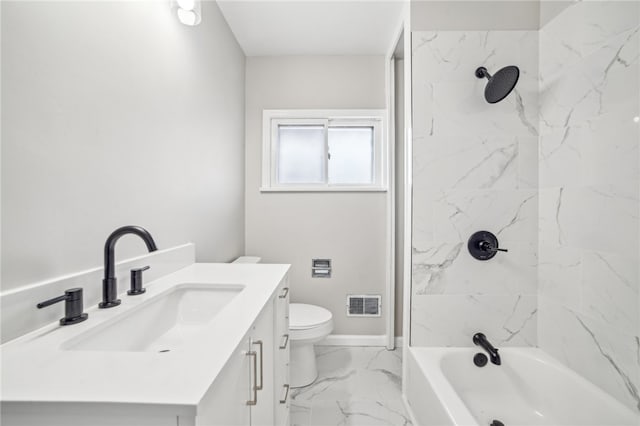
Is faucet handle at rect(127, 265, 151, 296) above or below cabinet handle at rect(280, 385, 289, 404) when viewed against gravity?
above

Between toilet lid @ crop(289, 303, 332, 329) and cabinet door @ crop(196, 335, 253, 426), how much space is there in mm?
975

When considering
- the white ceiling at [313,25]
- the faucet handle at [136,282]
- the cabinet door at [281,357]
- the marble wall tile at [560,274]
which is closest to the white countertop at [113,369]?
the faucet handle at [136,282]

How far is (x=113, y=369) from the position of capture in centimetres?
52

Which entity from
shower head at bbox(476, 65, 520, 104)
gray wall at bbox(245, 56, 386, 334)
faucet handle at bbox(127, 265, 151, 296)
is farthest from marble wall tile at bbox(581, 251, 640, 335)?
faucet handle at bbox(127, 265, 151, 296)

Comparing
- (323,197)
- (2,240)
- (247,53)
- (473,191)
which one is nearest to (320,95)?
(247,53)

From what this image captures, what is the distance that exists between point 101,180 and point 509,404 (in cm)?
206

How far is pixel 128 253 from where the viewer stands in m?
1.02

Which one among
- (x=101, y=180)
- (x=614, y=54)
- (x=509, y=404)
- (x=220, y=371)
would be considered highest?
(x=614, y=54)

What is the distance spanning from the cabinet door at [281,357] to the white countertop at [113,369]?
0.40 m

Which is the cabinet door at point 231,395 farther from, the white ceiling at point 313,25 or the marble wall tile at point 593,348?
the white ceiling at point 313,25

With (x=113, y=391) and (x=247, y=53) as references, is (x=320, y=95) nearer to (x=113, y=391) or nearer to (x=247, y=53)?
(x=247, y=53)

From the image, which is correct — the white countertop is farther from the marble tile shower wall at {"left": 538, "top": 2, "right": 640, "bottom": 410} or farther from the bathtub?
the marble tile shower wall at {"left": 538, "top": 2, "right": 640, "bottom": 410}

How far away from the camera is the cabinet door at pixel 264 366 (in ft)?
2.76

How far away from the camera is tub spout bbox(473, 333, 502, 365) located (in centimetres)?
147
